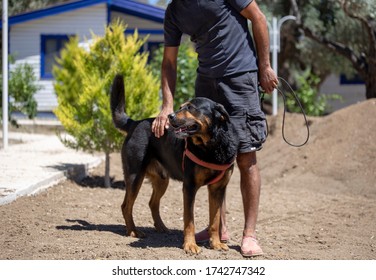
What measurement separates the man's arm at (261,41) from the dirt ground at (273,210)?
152cm

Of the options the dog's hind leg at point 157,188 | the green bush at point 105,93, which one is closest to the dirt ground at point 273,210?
the dog's hind leg at point 157,188

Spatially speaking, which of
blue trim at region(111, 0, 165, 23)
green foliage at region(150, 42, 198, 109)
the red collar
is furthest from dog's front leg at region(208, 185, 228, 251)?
blue trim at region(111, 0, 165, 23)

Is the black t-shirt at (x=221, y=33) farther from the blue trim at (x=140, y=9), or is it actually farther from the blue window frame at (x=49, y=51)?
the blue window frame at (x=49, y=51)

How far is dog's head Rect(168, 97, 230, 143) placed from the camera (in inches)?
211

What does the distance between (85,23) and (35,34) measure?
1.85 m

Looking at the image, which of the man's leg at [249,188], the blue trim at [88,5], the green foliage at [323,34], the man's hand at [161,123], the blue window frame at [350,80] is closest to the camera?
the man's leg at [249,188]

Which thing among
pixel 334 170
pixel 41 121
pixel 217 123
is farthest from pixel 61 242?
pixel 41 121

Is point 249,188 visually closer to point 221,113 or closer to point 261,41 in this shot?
point 221,113

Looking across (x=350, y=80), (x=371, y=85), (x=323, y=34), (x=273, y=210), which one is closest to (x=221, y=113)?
(x=273, y=210)

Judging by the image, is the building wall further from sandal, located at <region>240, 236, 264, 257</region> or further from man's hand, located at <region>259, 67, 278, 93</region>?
sandal, located at <region>240, 236, 264, 257</region>

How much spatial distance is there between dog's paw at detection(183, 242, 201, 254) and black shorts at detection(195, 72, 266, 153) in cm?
92

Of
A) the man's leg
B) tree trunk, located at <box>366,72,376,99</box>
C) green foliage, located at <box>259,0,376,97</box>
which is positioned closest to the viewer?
the man's leg

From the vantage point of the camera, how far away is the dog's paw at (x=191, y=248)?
5.57m

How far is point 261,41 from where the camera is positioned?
223 inches
